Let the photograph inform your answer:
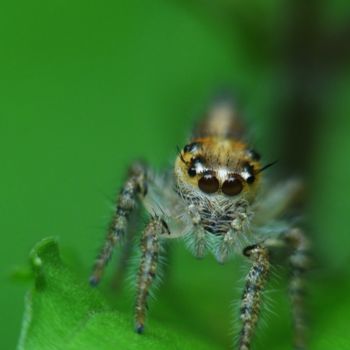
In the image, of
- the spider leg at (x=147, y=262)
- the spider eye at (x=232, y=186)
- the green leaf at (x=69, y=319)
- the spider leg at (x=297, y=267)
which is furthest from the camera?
the spider leg at (x=297, y=267)

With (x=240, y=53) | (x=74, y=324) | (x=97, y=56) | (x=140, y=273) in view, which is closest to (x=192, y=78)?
(x=97, y=56)

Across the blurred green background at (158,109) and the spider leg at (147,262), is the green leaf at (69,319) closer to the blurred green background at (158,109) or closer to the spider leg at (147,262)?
the spider leg at (147,262)

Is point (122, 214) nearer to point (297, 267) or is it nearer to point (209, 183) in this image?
point (209, 183)

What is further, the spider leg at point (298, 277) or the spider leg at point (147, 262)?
the spider leg at point (298, 277)

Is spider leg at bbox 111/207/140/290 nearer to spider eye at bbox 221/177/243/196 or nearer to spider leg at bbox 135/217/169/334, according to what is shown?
spider leg at bbox 135/217/169/334

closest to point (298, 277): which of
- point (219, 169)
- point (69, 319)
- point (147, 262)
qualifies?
point (219, 169)

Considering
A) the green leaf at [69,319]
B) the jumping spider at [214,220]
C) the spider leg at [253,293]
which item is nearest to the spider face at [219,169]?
the jumping spider at [214,220]

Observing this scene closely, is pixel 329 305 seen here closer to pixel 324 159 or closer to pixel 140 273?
pixel 140 273
